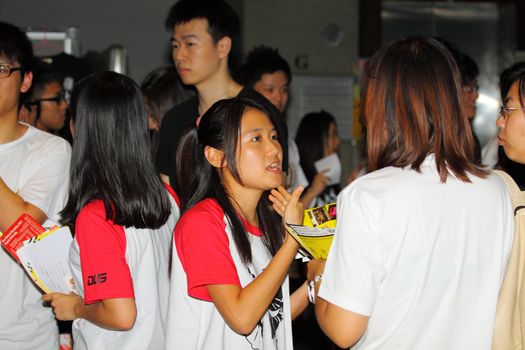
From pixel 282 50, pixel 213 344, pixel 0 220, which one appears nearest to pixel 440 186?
pixel 213 344

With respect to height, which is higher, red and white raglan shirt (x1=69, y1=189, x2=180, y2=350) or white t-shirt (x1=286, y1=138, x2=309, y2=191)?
red and white raglan shirt (x1=69, y1=189, x2=180, y2=350)

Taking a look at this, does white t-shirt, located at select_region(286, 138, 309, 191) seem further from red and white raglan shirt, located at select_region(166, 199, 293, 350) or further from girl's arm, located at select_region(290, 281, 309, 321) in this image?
red and white raglan shirt, located at select_region(166, 199, 293, 350)

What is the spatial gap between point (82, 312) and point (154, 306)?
0.24m

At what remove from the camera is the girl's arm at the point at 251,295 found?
212 cm

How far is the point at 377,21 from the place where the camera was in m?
7.50

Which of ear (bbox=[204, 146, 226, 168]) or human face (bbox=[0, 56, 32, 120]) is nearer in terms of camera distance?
ear (bbox=[204, 146, 226, 168])

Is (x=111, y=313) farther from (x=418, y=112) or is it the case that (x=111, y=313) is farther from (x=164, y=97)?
(x=164, y=97)

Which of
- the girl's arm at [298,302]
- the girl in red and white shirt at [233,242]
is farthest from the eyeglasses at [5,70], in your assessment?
the girl's arm at [298,302]

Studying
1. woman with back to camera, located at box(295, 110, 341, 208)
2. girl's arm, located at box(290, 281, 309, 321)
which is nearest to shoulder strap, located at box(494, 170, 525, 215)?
girl's arm, located at box(290, 281, 309, 321)

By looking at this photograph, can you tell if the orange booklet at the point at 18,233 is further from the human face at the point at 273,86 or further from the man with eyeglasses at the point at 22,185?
the human face at the point at 273,86

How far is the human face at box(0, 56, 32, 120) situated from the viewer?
2873mm

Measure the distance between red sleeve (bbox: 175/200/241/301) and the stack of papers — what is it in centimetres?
45

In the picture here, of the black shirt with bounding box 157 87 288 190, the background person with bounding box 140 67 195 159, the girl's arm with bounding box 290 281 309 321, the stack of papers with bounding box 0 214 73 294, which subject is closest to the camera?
the stack of papers with bounding box 0 214 73 294

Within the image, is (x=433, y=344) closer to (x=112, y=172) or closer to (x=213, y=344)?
(x=213, y=344)
